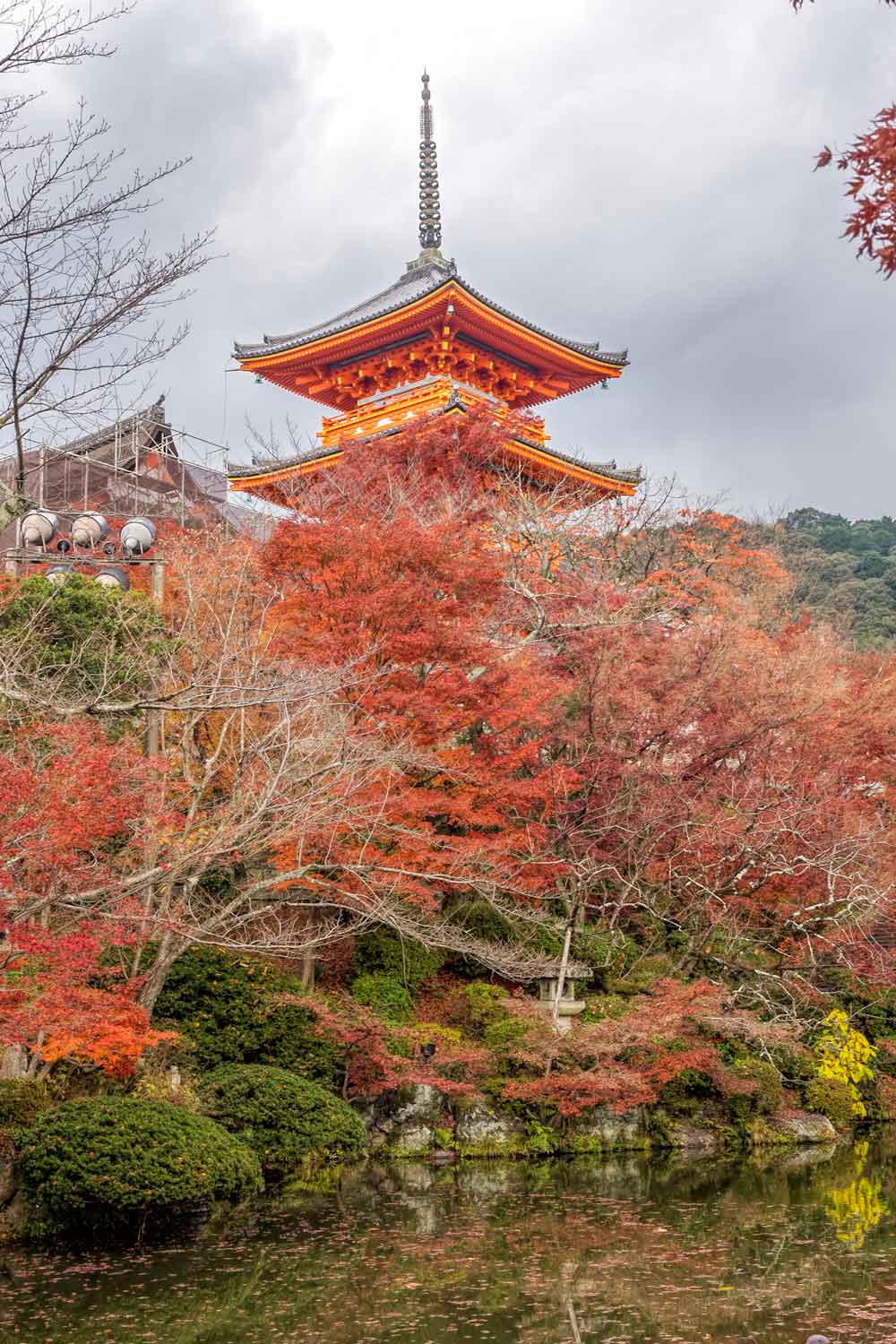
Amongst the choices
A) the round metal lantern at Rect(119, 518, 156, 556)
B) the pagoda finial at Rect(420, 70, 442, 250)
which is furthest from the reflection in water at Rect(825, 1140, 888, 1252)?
the pagoda finial at Rect(420, 70, 442, 250)

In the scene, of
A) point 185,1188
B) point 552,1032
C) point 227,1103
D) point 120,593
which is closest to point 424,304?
point 120,593

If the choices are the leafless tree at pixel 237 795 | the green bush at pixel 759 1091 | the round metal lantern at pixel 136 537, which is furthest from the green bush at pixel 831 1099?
the round metal lantern at pixel 136 537

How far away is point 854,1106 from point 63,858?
10.5m

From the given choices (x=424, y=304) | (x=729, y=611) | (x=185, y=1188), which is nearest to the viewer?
(x=185, y=1188)

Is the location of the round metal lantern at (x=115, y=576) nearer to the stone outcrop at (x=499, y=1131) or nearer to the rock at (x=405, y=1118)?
the rock at (x=405, y=1118)

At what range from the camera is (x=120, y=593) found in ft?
51.2

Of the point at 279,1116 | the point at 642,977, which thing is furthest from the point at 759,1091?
the point at 279,1116

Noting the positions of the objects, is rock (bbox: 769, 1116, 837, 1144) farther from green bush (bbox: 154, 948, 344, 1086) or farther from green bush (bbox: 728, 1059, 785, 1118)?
green bush (bbox: 154, 948, 344, 1086)

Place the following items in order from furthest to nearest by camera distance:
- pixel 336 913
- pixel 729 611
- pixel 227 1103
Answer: pixel 729 611 < pixel 336 913 < pixel 227 1103

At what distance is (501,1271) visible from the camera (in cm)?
861

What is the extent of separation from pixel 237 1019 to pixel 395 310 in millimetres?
14689

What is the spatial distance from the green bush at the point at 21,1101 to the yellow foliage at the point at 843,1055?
928 centimetres

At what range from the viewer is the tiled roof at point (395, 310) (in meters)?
23.4

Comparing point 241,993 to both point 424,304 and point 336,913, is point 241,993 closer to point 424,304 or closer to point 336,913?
point 336,913
